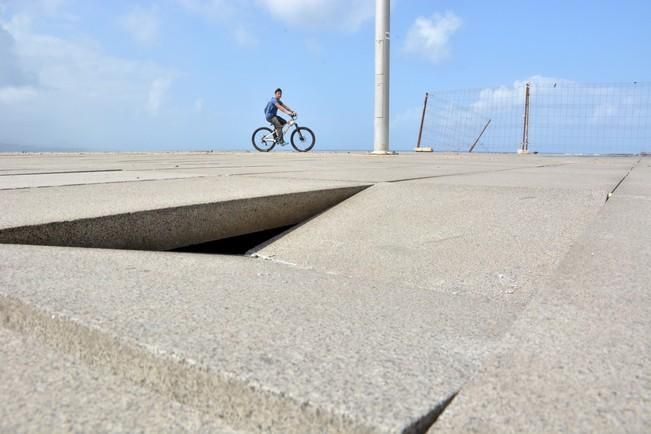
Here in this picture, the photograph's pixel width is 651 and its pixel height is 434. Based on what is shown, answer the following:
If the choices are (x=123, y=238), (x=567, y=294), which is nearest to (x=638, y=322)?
(x=567, y=294)

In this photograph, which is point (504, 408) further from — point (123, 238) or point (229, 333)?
point (123, 238)

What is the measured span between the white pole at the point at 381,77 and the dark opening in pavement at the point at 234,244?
23.0ft

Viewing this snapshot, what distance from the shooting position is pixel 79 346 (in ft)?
2.83

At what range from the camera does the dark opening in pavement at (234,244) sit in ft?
6.67

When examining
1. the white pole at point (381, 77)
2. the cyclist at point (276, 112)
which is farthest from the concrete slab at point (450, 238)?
the cyclist at point (276, 112)

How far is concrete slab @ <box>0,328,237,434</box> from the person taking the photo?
0.67m

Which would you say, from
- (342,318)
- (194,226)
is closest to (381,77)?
(194,226)

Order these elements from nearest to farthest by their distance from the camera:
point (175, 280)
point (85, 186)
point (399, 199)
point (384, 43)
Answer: point (175, 280)
point (399, 199)
point (85, 186)
point (384, 43)

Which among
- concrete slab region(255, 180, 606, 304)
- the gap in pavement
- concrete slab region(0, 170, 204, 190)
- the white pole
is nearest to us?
concrete slab region(255, 180, 606, 304)

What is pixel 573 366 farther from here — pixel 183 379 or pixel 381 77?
pixel 381 77

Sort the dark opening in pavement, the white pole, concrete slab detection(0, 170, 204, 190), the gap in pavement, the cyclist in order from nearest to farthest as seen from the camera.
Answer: the gap in pavement < the dark opening in pavement < concrete slab detection(0, 170, 204, 190) < the white pole < the cyclist

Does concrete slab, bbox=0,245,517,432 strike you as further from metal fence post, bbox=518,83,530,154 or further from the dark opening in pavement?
metal fence post, bbox=518,83,530,154

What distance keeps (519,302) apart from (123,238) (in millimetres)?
1248

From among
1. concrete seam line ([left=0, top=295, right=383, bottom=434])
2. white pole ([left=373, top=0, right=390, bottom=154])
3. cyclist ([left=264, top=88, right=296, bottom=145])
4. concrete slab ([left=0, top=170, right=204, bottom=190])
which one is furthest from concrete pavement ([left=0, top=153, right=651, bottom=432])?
cyclist ([left=264, top=88, right=296, bottom=145])
